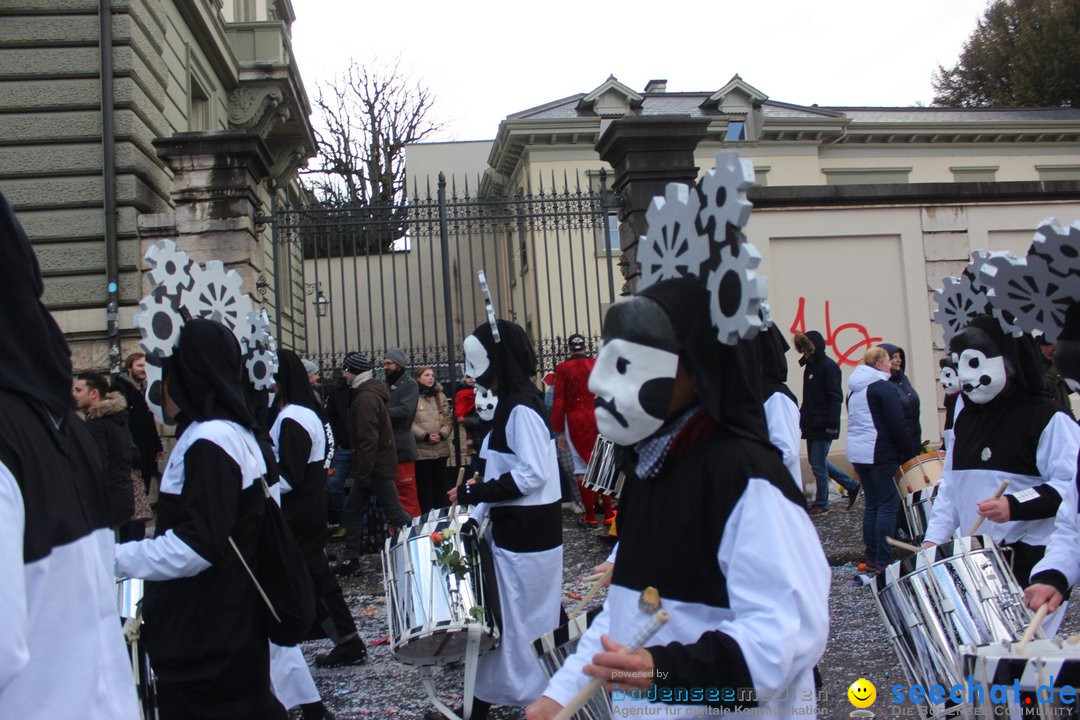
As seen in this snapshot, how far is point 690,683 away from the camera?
1939 millimetres

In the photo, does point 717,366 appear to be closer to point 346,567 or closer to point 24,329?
point 24,329

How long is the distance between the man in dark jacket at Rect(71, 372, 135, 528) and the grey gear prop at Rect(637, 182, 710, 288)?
5.40m

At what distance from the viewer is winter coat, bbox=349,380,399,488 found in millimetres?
8227

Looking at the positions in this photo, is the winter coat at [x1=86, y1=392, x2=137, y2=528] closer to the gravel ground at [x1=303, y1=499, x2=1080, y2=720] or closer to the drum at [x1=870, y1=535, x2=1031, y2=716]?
the gravel ground at [x1=303, y1=499, x2=1080, y2=720]

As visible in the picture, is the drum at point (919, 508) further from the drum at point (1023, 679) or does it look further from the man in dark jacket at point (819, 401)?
the man in dark jacket at point (819, 401)

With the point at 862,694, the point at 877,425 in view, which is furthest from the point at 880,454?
the point at 862,694

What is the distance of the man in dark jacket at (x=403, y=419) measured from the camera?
30.1ft

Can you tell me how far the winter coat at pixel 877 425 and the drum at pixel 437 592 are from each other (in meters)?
3.73

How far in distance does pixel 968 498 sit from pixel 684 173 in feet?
20.1

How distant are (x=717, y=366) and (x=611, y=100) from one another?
22860 millimetres

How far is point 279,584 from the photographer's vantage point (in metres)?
3.53

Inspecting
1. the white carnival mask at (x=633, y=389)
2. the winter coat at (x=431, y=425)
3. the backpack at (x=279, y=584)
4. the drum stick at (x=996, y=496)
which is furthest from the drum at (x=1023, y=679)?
the winter coat at (x=431, y=425)

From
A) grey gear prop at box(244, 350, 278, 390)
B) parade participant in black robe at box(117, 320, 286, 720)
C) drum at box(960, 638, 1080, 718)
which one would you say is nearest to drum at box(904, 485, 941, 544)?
drum at box(960, 638, 1080, 718)

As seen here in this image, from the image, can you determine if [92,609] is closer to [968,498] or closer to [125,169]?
[968,498]
